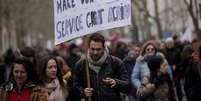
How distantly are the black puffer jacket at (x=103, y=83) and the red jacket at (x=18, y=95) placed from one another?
3.69ft

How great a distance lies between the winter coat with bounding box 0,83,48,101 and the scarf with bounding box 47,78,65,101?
806 millimetres

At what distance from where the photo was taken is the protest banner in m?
7.71

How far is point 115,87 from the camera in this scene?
7.82 metres

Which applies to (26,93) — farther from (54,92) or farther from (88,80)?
(88,80)

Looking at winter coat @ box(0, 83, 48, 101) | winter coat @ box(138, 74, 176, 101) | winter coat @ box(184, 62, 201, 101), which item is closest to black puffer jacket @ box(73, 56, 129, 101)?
winter coat @ box(138, 74, 176, 101)

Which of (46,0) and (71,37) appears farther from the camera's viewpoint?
(46,0)

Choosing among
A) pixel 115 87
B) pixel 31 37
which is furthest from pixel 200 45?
pixel 31 37

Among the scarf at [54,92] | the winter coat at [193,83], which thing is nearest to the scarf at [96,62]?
the scarf at [54,92]

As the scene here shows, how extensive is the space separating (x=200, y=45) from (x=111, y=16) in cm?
300

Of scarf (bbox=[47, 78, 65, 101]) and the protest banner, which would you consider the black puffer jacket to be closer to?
scarf (bbox=[47, 78, 65, 101])

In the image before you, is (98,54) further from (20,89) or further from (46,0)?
(46,0)

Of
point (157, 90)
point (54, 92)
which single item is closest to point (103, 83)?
point (54, 92)

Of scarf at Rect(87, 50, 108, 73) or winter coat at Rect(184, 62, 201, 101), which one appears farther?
winter coat at Rect(184, 62, 201, 101)

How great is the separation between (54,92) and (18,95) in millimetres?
907
